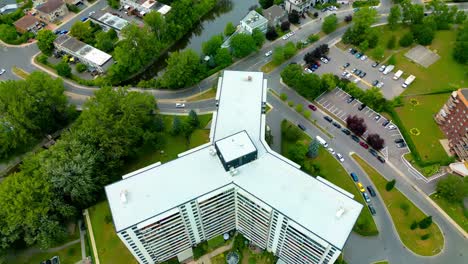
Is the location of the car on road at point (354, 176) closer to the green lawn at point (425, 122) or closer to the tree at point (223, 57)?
the green lawn at point (425, 122)

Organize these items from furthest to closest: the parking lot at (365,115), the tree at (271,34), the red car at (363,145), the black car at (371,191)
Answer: the tree at (271,34), the red car at (363,145), the parking lot at (365,115), the black car at (371,191)

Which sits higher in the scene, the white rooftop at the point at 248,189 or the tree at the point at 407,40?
the white rooftop at the point at 248,189

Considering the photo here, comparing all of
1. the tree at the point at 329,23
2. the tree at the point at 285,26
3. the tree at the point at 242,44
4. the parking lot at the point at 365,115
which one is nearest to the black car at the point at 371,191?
the parking lot at the point at 365,115

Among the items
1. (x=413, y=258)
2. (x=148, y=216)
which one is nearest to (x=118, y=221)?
(x=148, y=216)

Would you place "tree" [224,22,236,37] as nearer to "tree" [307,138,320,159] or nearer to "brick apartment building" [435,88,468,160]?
"tree" [307,138,320,159]

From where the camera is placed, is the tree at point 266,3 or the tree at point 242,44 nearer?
the tree at point 242,44

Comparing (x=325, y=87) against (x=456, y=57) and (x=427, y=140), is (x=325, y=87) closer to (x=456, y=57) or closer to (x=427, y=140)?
(x=427, y=140)
